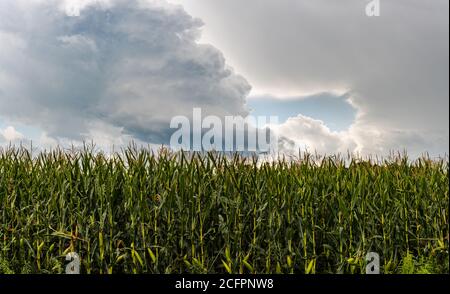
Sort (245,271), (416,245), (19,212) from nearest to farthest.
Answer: (245,271)
(416,245)
(19,212)

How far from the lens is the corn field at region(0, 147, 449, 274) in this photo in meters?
7.31

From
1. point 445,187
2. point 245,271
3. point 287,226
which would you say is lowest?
point 245,271

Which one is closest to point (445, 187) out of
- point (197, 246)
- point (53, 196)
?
point (197, 246)

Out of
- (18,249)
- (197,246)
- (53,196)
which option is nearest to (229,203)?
(197,246)

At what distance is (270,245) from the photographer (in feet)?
23.9

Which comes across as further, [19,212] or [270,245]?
[19,212]

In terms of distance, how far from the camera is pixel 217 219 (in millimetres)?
7539

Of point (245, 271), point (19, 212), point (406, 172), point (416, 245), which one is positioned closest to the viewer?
point (245, 271)

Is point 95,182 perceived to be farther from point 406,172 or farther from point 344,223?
point 406,172

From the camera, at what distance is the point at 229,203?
292 inches

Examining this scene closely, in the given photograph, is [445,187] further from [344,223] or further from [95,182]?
[95,182]

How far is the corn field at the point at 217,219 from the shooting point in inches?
288

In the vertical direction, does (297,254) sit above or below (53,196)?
below

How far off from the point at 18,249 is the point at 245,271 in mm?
3249
